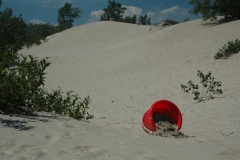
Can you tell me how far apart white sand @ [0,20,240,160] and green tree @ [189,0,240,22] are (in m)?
1.21

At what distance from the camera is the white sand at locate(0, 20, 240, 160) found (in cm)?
278

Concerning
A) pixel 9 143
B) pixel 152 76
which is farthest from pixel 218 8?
pixel 9 143

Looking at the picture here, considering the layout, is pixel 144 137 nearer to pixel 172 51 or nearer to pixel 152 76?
pixel 152 76

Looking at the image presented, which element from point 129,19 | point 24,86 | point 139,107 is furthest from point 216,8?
point 129,19

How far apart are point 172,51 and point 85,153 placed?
14.0 m

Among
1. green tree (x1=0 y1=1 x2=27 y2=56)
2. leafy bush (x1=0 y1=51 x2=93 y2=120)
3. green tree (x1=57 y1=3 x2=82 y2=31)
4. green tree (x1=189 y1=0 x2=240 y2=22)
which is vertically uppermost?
green tree (x1=57 y1=3 x2=82 y2=31)

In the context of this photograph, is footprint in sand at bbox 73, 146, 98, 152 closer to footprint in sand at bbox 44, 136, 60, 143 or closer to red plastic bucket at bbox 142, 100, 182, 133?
footprint in sand at bbox 44, 136, 60, 143

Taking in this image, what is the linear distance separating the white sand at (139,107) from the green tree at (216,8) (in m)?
1.21

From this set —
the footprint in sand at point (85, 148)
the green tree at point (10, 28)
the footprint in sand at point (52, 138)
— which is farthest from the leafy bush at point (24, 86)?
the green tree at point (10, 28)

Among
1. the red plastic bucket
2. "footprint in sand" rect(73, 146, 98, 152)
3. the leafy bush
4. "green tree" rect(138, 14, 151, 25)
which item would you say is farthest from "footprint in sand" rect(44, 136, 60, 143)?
"green tree" rect(138, 14, 151, 25)

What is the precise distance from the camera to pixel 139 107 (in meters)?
7.16

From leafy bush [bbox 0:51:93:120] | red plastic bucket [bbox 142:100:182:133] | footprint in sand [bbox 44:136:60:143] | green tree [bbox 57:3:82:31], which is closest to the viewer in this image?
footprint in sand [bbox 44:136:60:143]

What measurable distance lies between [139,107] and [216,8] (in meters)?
17.0

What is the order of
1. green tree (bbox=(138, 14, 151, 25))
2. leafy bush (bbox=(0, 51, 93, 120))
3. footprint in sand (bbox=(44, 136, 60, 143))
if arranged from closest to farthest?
footprint in sand (bbox=(44, 136, 60, 143))
leafy bush (bbox=(0, 51, 93, 120))
green tree (bbox=(138, 14, 151, 25))
